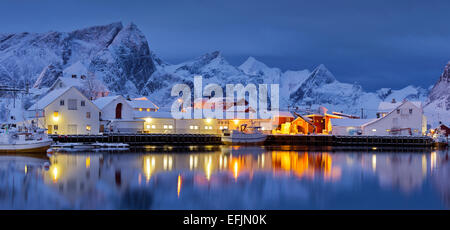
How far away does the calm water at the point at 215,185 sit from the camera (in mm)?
19078

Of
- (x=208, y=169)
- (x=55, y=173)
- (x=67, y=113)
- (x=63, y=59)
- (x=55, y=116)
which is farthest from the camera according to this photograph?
(x=63, y=59)

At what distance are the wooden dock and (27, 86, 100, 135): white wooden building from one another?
125 inches

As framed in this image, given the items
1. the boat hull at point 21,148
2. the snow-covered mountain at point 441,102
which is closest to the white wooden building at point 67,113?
the boat hull at point 21,148

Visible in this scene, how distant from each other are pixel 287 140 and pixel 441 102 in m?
123

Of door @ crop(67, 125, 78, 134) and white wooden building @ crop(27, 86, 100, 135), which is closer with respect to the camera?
white wooden building @ crop(27, 86, 100, 135)

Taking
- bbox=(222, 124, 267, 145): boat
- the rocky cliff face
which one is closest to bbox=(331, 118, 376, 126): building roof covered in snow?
bbox=(222, 124, 267, 145): boat

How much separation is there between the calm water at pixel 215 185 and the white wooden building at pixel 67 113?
2016 centimetres

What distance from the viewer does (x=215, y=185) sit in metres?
23.9

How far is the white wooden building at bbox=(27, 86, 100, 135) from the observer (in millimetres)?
55531

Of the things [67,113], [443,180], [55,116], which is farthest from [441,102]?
[443,180]

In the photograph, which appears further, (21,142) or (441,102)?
(441,102)

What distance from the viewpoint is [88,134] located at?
2259 inches

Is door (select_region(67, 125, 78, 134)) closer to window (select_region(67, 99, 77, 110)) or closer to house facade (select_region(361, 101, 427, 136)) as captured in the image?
window (select_region(67, 99, 77, 110))

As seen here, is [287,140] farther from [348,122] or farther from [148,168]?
[148,168]
